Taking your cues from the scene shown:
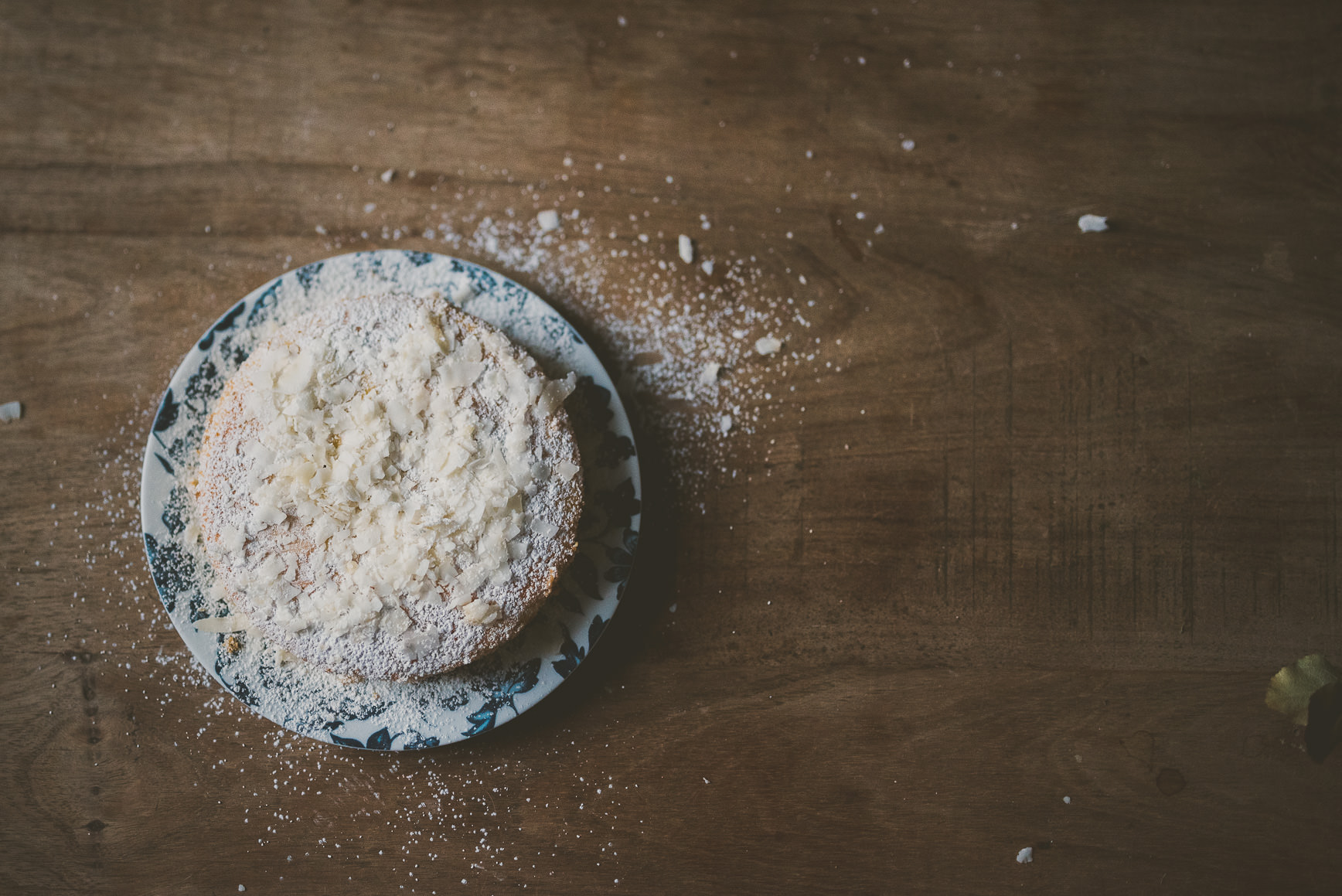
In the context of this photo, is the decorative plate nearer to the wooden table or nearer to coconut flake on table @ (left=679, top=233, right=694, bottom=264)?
the wooden table

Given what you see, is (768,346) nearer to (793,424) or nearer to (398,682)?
(793,424)

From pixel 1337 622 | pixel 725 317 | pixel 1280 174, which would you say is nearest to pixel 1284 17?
pixel 1280 174

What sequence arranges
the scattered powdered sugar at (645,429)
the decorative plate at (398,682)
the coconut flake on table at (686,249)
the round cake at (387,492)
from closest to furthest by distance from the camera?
the round cake at (387,492)
the decorative plate at (398,682)
the scattered powdered sugar at (645,429)
the coconut flake on table at (686,249)

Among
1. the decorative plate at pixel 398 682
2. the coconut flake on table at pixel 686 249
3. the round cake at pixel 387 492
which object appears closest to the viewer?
the round cake at pixel 387 492

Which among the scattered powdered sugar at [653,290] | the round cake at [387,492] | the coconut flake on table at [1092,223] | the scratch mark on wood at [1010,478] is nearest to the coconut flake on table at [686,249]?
the scattered powdered sugar at [653,290]

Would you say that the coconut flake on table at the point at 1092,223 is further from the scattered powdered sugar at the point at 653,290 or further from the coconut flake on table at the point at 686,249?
the coconut flake on table at the point at 686,249

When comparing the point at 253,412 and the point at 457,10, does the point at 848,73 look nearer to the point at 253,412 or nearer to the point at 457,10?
the point at 457,10

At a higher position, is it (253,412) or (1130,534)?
(253,412)
